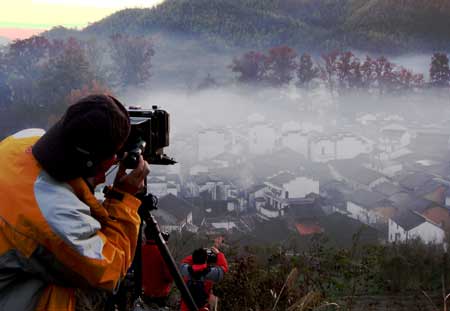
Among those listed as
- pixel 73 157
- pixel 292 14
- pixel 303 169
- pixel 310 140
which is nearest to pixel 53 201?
pixel 73 157

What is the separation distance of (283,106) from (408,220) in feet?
23.4

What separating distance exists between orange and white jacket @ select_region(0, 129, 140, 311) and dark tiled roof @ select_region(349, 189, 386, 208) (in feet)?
32.9

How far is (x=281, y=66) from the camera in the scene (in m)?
15.7

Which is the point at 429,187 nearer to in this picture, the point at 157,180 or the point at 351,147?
the point at 351,147

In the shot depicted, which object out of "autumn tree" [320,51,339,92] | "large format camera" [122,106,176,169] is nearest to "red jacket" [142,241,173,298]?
"large format camera" [122,106,176,169]

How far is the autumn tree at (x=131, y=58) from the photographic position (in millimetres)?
16219

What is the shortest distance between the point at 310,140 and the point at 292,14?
30.4 ft

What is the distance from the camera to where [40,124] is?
1341 cm

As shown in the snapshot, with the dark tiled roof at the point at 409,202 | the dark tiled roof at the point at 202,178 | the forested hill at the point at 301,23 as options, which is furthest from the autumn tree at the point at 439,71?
the dark tiled roof at the point at 202,178

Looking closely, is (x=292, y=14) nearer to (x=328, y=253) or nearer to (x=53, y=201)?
(x=328, y=253)

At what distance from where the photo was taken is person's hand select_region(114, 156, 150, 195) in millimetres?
1062

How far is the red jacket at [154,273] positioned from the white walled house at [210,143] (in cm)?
1069

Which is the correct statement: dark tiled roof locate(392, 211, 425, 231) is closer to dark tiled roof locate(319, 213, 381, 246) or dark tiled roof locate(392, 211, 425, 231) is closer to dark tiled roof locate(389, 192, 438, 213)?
dark tiled roof locate(389, 192, 438, 213)

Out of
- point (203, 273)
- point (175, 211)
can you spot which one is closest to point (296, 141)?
point (175, 211)
